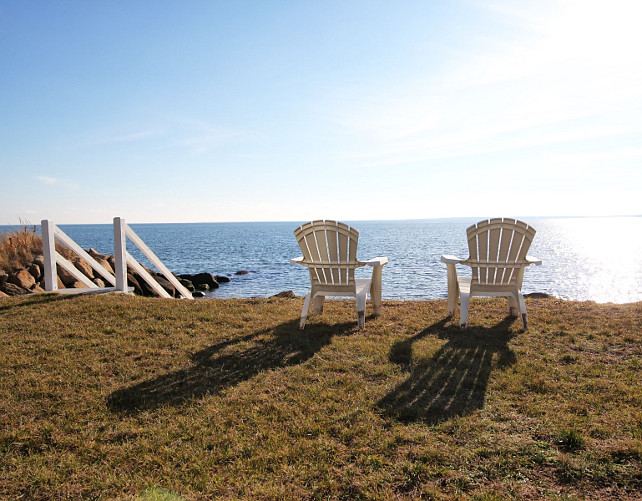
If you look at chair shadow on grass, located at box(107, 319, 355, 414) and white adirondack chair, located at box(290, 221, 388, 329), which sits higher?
white adirondack chair, located at box(290, 221, 388, 329)

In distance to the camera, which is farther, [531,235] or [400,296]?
[400,296]

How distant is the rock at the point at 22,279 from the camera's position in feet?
25.1

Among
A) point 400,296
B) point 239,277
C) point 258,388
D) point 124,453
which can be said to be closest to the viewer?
point 124,453

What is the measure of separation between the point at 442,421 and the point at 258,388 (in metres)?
1.36

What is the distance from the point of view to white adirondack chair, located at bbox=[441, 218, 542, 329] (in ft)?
16.1

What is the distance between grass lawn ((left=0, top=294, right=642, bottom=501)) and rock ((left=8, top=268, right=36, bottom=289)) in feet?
10.3

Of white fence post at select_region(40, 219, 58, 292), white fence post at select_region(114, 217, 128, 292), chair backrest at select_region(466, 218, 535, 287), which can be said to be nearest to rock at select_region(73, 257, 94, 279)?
white fence post at select_region(40, 219, 58, 292)

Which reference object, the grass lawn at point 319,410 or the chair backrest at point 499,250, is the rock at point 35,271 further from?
the chair backrest at point 499,250

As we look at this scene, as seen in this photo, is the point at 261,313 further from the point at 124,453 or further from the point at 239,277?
the point at 239,277

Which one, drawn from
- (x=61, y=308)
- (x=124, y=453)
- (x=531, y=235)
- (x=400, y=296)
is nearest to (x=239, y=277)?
(x=400, y=296)

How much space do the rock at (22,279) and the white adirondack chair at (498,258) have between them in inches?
299

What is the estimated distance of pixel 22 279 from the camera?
303 inches

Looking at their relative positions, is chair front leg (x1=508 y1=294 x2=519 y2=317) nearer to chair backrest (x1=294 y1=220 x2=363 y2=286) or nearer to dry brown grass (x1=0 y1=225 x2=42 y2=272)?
chair backrest (x1=294 y1=220 x2=363 y2=286)

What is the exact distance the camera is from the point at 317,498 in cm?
→ 196
